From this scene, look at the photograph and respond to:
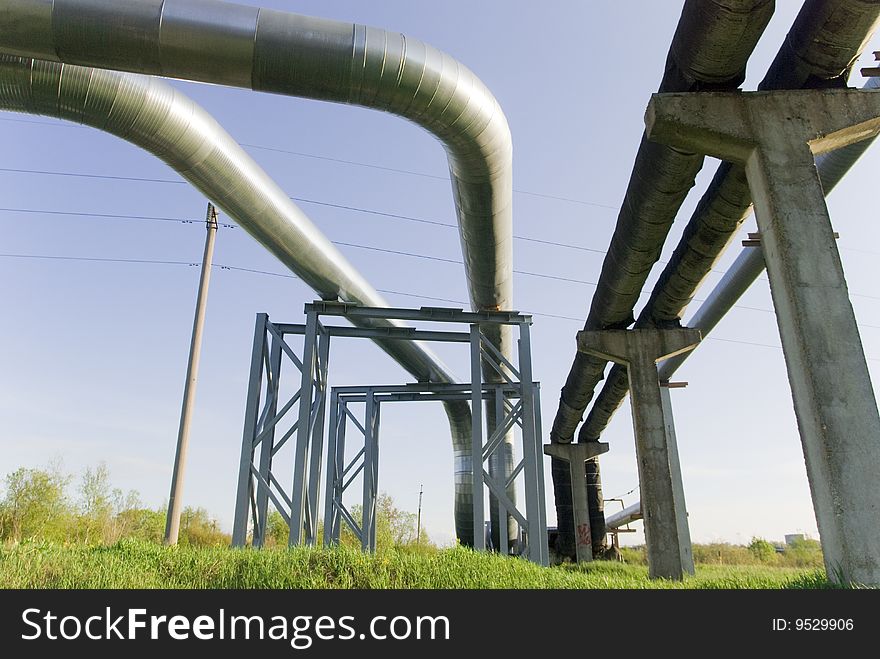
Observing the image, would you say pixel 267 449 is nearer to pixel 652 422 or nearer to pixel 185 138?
pixel 185 138

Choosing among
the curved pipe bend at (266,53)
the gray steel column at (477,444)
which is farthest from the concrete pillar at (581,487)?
the curved pipe bend at (266,53)

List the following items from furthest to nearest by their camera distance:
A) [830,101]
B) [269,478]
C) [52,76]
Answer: [269,478] < [52,76] < [830,101]

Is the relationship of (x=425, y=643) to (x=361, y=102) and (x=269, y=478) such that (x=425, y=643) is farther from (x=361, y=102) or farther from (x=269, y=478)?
(x=269, y=478)

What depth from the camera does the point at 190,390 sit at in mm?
13969

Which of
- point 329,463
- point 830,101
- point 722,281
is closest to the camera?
point 830,101

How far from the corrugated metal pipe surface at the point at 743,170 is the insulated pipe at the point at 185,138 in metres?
6.04

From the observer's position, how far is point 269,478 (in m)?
10.8

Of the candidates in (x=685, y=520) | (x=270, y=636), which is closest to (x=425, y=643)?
(x=270, y=636)

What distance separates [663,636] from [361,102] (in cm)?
643

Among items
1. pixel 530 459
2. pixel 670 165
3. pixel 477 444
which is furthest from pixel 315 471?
pixel 670 165

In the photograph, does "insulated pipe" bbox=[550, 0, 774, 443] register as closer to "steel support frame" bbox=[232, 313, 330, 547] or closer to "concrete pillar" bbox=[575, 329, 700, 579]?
"concrete pillar" bbox=[575, 329, 700, 579]

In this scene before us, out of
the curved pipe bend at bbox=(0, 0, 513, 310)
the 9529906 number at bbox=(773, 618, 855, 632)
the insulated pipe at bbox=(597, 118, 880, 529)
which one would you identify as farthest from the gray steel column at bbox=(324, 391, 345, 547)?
the 9529906 number at bbox=(773, 618, 855, 632)

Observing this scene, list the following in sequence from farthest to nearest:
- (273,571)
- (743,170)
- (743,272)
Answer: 1. (743,272)
2. (743,170)
3. (273,571)

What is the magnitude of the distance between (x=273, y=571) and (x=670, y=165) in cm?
612
